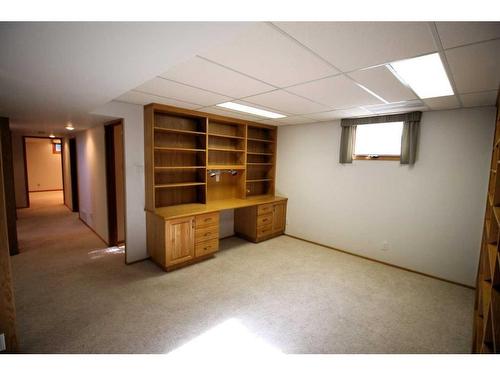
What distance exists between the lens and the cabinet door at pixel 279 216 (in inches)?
189

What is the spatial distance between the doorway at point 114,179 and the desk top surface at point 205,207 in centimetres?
94

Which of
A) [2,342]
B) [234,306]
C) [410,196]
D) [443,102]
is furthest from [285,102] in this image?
[2,342]

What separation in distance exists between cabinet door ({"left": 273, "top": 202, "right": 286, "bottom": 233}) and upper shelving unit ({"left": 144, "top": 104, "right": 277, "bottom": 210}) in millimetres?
518

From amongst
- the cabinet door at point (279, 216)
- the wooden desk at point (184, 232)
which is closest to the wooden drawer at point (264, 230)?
the cabinet door at point (279, 216)

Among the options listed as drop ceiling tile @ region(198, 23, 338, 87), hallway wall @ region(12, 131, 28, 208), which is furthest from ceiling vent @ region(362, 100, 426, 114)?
hallway wall @ region(12, 131, 28, 208)

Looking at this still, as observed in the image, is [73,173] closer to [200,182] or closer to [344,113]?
[200,182]

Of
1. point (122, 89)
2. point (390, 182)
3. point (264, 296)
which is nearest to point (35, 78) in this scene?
point (122, 89)

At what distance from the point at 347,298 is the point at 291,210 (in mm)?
2371

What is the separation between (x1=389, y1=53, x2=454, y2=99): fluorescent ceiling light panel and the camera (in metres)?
1.70

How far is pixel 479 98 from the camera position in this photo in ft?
8.27

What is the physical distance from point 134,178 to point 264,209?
2365 millimetres

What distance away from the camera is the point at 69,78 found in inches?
64.4
